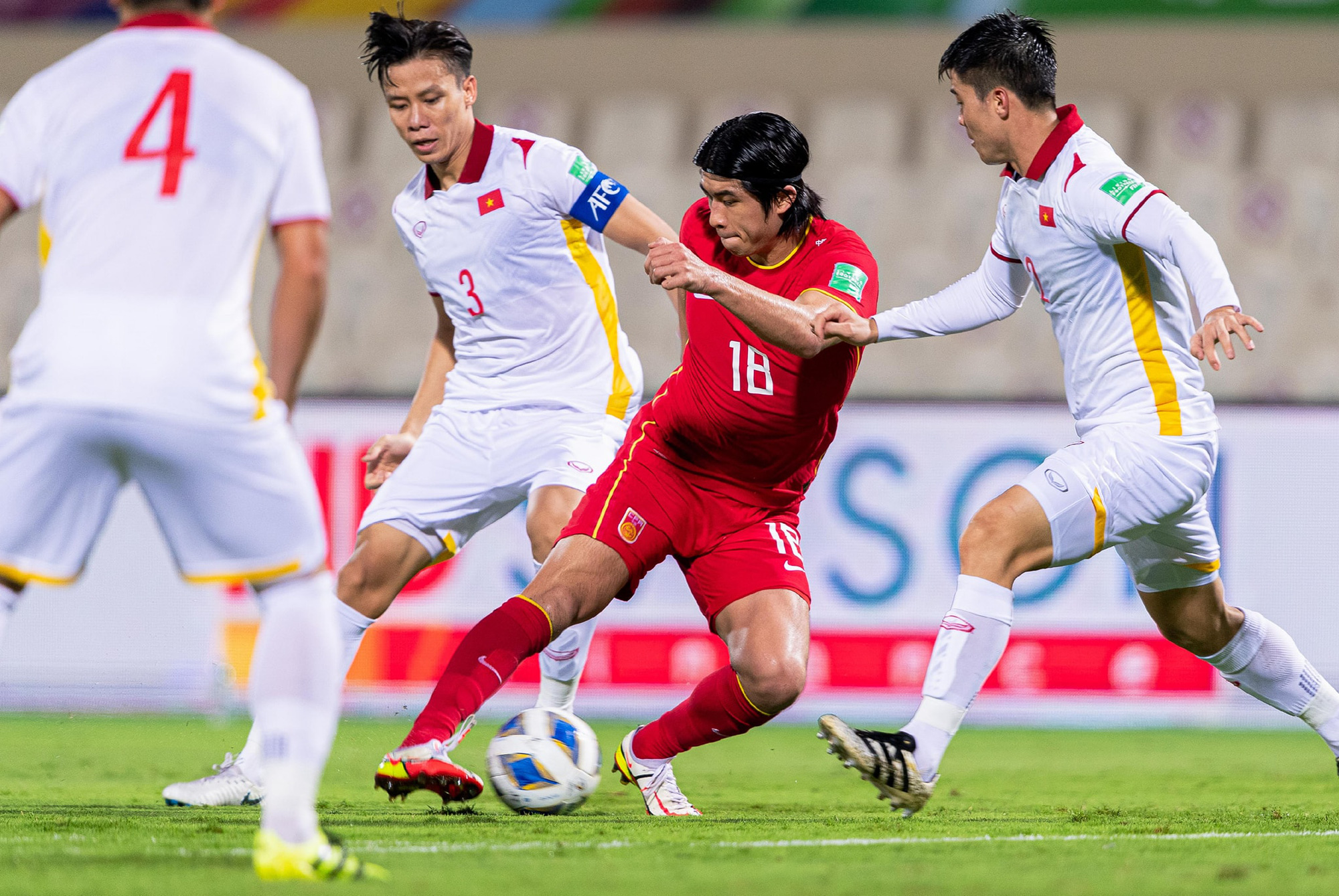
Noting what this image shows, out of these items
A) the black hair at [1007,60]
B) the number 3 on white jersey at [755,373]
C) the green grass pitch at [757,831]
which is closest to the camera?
the green grass pitch at [757,831]

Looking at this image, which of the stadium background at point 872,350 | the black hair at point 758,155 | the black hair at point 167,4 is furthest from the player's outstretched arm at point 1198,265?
the stadium background at point 872,350

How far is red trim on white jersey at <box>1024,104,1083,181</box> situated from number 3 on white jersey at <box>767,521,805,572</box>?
1.33 metres

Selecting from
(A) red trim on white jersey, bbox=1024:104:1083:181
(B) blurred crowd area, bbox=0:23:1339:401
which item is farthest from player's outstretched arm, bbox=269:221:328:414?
(B) blurred crowd area, bbox=0:23:1339:401

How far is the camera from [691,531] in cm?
494

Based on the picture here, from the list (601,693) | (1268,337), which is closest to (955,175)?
(1268,337)

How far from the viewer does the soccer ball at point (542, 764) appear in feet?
15.0

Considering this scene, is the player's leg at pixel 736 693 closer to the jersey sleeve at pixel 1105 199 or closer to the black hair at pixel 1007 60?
the jersey sleeve at pixel 1105 199

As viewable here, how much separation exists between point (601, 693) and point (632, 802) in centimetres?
347

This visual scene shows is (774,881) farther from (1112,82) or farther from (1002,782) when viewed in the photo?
(1112,82)

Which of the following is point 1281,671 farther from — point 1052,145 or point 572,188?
point 572,188

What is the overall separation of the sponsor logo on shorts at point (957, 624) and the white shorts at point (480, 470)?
1429 millimetres

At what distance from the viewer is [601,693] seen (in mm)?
8875

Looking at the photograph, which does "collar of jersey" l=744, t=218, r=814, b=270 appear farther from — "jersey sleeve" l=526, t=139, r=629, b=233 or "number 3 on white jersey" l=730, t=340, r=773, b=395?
"jersey sleeve" l=526, t=139, r=629, b=233

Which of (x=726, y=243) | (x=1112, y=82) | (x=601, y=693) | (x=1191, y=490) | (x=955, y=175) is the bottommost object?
(x=601, y=693)
